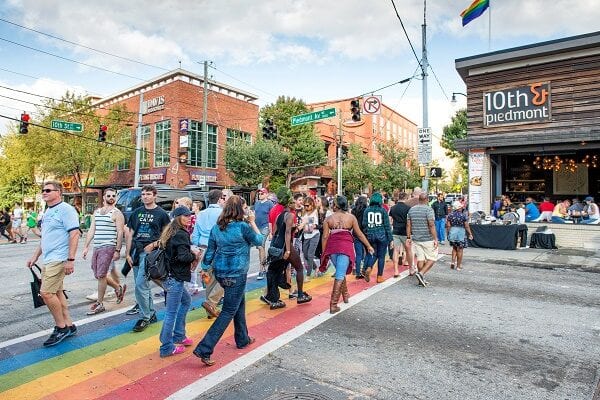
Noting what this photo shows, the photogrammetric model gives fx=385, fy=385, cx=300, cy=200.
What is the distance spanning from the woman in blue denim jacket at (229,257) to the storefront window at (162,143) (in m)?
28.5

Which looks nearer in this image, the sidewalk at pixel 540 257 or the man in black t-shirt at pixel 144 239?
the man in black t-shirt at pixel 144 239

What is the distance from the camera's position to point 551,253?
12.1 m

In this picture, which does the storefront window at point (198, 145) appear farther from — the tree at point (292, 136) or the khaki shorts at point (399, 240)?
the khaki shorts at point (399, 240)

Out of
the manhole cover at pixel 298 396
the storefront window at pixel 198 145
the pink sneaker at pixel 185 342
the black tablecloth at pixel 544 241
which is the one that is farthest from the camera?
the storefront window at pixel 198 145

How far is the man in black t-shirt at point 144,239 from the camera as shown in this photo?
17.1ft

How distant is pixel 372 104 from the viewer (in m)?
16.5

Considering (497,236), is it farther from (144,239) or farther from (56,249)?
(56,249)

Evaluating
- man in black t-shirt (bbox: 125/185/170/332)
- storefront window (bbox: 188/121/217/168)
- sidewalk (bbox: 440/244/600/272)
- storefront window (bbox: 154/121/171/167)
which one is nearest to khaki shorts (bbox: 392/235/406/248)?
sidewalk (bbox: 440/244/600/272)

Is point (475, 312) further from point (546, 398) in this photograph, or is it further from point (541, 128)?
point (541, 128)

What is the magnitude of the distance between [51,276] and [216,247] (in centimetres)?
212

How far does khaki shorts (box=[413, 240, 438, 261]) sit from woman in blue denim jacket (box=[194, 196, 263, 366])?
4.61 m

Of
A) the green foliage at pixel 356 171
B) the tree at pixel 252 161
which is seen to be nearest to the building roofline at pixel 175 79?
the tree at pixel 252 161

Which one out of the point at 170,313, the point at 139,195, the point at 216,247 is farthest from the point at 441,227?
the point at 170,313

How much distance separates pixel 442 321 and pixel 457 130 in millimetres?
29101
